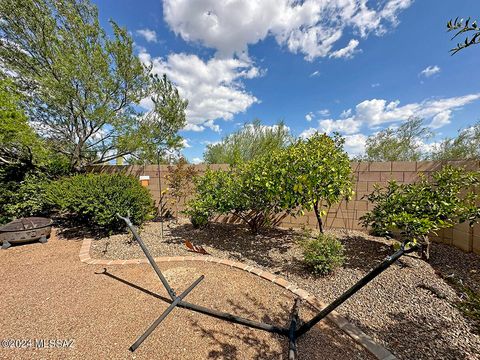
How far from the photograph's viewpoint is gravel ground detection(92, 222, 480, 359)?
1.76 metres

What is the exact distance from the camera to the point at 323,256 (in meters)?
2.72

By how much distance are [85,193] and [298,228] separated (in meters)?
4.87

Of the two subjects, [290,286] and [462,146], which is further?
[462,146]

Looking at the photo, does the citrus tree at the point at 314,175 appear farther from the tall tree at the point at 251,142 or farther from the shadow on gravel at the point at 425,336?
the tall tree at the point at 251,142

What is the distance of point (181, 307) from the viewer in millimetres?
2104

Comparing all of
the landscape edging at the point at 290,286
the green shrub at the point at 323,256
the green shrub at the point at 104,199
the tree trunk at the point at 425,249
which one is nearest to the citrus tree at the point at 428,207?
the tree trunk at the point at 425,249

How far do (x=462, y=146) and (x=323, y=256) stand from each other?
9.33 metres

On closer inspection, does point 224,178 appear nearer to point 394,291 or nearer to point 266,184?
point 266,184

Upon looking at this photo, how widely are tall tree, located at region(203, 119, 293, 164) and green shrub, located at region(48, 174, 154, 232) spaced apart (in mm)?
4623

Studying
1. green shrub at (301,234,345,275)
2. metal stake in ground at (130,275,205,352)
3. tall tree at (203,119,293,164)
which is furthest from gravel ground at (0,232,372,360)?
tall tree at (203,119,293,164)

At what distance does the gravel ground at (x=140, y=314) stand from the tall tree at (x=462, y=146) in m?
9.22

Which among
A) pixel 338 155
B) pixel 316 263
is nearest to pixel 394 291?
pixel 316 263

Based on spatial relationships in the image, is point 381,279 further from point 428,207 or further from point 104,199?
point 104,199

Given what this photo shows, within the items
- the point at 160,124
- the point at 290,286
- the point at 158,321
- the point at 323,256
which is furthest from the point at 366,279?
the point at 160,124
